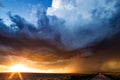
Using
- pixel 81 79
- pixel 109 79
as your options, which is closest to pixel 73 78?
pixel 81 79

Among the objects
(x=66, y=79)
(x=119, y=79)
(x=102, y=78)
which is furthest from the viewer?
(x=66, y=79)

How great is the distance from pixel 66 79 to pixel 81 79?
23.8 feet

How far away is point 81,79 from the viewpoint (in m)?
115

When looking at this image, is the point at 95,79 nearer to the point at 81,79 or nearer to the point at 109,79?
the point at 109,79

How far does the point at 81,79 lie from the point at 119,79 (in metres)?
18.3

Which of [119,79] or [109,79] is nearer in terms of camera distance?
[109,79]

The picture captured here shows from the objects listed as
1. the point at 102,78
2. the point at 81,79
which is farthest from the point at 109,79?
the point at 81,79

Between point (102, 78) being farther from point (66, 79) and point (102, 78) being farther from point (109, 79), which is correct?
point (66, 79)

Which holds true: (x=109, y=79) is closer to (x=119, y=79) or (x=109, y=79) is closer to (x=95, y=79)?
(x=95, y=79)

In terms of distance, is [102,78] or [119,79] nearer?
[102,78]

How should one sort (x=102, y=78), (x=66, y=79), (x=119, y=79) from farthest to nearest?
(x=66, y=79), (x=119, y=79), (x=102, y=78)

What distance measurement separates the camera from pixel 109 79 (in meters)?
89.8

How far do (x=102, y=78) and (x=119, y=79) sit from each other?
20.7 metres

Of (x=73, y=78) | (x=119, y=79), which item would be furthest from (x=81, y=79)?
(x=119, y=79)
